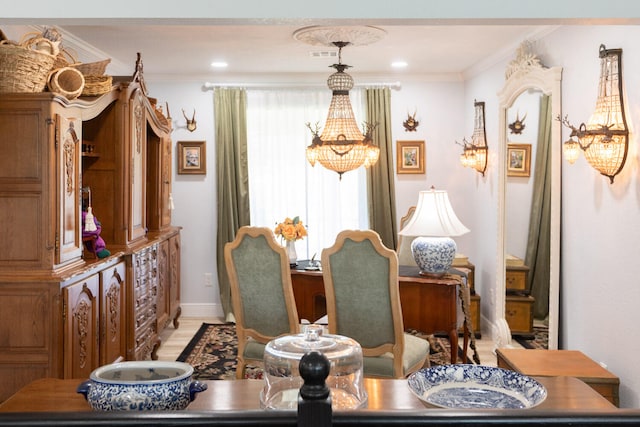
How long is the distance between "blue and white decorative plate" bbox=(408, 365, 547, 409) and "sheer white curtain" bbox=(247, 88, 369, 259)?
5133 mm

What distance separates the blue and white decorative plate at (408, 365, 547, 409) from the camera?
60.2 inches

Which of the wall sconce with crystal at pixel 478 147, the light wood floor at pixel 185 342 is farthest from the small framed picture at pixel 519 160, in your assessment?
the light wood floor at pixel 185 342

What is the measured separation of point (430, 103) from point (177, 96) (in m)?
2.60

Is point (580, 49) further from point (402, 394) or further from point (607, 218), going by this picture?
point (402, 394)

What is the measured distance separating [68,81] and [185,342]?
2901 millimetres

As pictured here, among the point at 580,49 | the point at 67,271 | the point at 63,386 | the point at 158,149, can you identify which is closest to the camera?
the point at 63,386

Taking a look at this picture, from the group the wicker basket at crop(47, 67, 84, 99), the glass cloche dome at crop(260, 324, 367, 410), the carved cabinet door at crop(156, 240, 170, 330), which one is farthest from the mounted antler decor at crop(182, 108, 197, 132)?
the glass cloche dome at crop(260, 324, 367, 410)

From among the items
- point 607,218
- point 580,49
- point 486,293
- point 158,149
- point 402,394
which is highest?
point 580,49

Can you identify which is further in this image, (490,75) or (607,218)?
(490,75)

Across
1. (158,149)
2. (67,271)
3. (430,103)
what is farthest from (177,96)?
(67,271)

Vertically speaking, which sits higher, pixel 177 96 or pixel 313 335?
pixel 177 96

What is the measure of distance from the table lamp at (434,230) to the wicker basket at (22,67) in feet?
7.83

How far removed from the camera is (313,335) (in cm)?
172

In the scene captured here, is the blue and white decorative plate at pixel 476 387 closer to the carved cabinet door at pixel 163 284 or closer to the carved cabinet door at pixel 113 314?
the carved cabinet door at pixel 113 314
